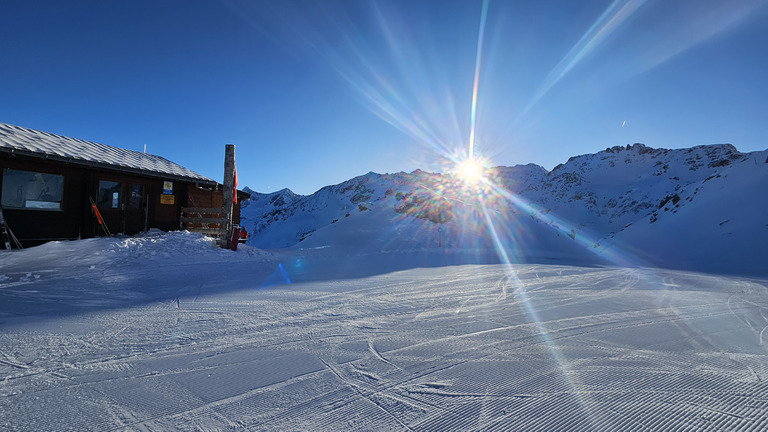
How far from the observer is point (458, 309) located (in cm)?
522

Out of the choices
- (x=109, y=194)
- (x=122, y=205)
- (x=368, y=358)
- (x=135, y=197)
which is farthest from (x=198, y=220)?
(x=368, y=358)

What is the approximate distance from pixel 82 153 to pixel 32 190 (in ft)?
5.39

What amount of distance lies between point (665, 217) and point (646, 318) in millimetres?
25170

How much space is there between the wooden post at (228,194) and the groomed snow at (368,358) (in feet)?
A: 14.8

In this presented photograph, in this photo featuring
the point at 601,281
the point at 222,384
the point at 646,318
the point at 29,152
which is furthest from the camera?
the point at 29,152

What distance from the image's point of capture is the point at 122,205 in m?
11.8

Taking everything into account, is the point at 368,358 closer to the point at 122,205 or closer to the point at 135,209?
the point at 122,205

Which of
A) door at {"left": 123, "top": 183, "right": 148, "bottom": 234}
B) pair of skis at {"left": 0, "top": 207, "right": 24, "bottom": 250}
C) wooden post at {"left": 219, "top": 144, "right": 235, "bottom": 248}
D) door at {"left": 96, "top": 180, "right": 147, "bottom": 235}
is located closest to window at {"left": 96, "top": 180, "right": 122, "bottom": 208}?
door at {"left": 96, "top": 180, "right": 147, "bottom": 235}

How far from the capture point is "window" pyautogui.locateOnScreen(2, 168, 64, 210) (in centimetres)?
941

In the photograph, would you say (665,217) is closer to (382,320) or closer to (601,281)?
(601,281)

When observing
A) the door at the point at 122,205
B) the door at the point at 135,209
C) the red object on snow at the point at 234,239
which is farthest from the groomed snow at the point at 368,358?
the door at the point at 135,209

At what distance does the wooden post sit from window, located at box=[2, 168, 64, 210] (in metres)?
4.50

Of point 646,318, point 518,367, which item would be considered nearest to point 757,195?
point 646,318

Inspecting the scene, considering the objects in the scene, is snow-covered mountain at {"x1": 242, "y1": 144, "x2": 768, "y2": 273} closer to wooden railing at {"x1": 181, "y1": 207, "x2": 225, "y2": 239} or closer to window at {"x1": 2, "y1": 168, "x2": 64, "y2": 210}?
wooden railing at {"x1": 181, "y1": 207, "x2": 225, "y2": 239}
